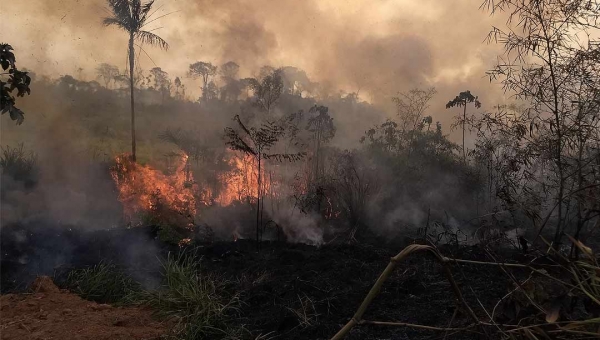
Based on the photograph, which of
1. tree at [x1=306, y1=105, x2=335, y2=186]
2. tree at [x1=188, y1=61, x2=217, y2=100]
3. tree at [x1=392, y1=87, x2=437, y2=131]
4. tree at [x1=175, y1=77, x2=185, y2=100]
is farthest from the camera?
tree at [x1=175, y1=77, x2=185, y2=100]

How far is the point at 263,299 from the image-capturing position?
6.06m

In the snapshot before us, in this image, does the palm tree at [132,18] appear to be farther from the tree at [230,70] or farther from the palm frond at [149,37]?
the tree at [230,70]

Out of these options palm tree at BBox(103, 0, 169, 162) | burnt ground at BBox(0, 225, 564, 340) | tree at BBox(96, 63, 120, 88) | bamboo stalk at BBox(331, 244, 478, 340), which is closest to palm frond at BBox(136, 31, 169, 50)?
palm tree at BBox(103, 0, 169, 162)

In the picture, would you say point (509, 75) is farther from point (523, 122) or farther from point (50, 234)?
point (50, 234)

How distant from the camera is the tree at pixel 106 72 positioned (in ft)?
152

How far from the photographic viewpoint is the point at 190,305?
558cm

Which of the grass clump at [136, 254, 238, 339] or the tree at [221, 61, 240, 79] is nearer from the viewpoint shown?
the grass clump at [136, 254, 238, 339]

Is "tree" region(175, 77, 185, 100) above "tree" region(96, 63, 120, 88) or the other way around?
the other way around

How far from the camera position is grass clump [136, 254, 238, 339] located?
504cm

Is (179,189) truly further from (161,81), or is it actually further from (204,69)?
(161,81)

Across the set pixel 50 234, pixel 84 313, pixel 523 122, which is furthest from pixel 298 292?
pixel 50 234

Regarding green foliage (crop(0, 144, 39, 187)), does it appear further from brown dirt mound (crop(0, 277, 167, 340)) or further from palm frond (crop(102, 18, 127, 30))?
brown dirt mound (crop(0, 277, 167, 340))

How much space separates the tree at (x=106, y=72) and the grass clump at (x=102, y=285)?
4382cm

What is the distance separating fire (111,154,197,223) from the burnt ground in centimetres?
541
